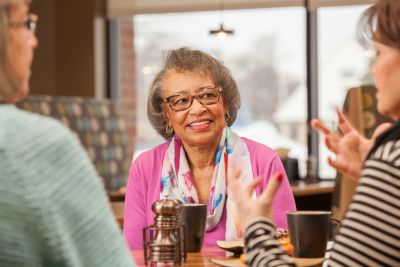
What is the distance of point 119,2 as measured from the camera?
830 centimetres

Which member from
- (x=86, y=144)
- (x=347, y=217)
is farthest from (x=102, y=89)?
(x=347, y=217)

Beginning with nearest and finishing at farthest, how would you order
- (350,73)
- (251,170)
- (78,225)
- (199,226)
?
(78,225) → (199,226) → (251,170) → (350,73)

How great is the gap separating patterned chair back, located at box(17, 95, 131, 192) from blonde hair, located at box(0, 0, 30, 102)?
16.6 feet

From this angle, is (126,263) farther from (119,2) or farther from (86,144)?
(119,2)

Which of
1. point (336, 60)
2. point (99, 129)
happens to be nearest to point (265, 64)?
point (336, 60)

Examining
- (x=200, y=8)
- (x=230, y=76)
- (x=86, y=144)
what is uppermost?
(x=200, y=8)

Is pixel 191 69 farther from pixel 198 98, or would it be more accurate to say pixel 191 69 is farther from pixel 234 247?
pixel 234 247

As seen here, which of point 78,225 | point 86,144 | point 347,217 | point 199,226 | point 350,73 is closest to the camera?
point 78,225

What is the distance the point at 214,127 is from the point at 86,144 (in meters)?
4.14

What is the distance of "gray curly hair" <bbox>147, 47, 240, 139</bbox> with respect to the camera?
296cm

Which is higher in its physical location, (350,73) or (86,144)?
(350,73)

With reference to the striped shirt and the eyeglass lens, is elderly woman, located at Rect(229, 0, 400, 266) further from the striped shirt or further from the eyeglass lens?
the eyeglass lens

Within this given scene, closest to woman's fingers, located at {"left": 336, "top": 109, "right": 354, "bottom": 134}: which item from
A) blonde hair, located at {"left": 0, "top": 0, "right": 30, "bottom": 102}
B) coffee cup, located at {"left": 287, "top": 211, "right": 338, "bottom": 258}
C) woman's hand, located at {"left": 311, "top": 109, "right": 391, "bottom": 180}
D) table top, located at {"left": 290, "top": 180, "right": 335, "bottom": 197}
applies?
woman's hand, located at {"left": 311, "top": 109, "right": 391, "bottom": 180}

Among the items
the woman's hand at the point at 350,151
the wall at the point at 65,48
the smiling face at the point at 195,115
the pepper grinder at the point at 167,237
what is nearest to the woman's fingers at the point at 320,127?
the woman's hand at the point at 350,151
